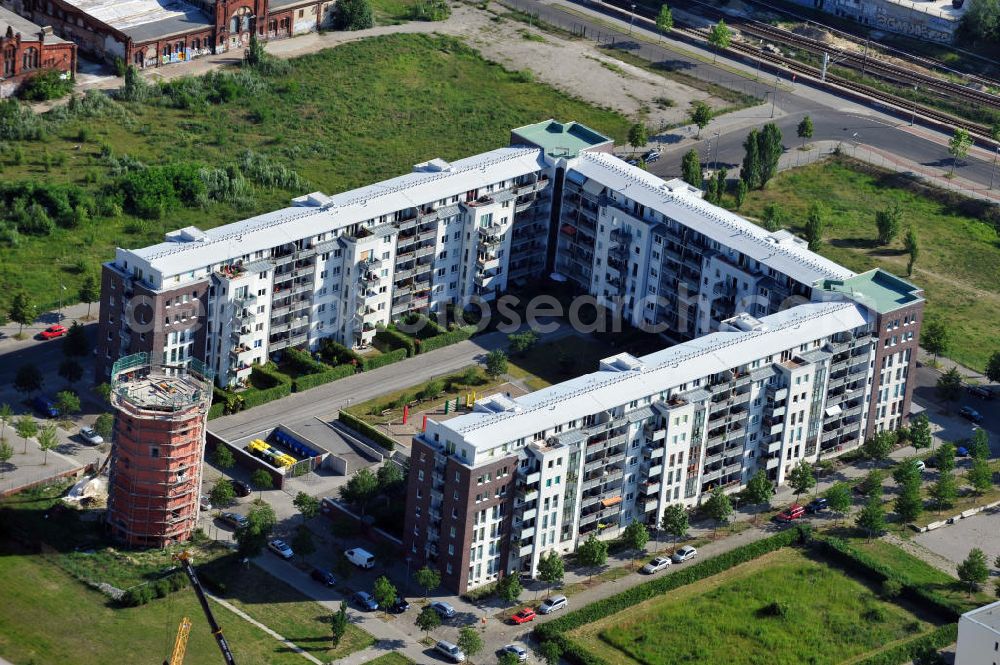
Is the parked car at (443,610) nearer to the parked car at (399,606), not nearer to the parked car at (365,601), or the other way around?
the parked car at (399,606)

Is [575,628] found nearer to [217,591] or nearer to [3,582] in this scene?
[217,591]

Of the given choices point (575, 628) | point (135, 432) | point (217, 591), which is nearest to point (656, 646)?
point (575, 628)

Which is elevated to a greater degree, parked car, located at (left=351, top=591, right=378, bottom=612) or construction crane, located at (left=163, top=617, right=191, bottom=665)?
construction crane, located at (left=163, top=617, right=191, bottom=665)

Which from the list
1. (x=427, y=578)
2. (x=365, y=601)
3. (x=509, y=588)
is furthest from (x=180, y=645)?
(x=509, y=588)

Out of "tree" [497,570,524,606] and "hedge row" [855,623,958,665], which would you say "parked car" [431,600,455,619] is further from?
"hedge row" [855,623,958,665]

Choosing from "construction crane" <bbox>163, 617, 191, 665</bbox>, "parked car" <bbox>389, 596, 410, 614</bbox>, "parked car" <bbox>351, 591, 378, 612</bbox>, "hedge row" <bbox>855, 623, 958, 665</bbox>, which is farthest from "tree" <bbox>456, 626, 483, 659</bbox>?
"hedge row" <bbox>855, 623, 958, 665</bbox>
